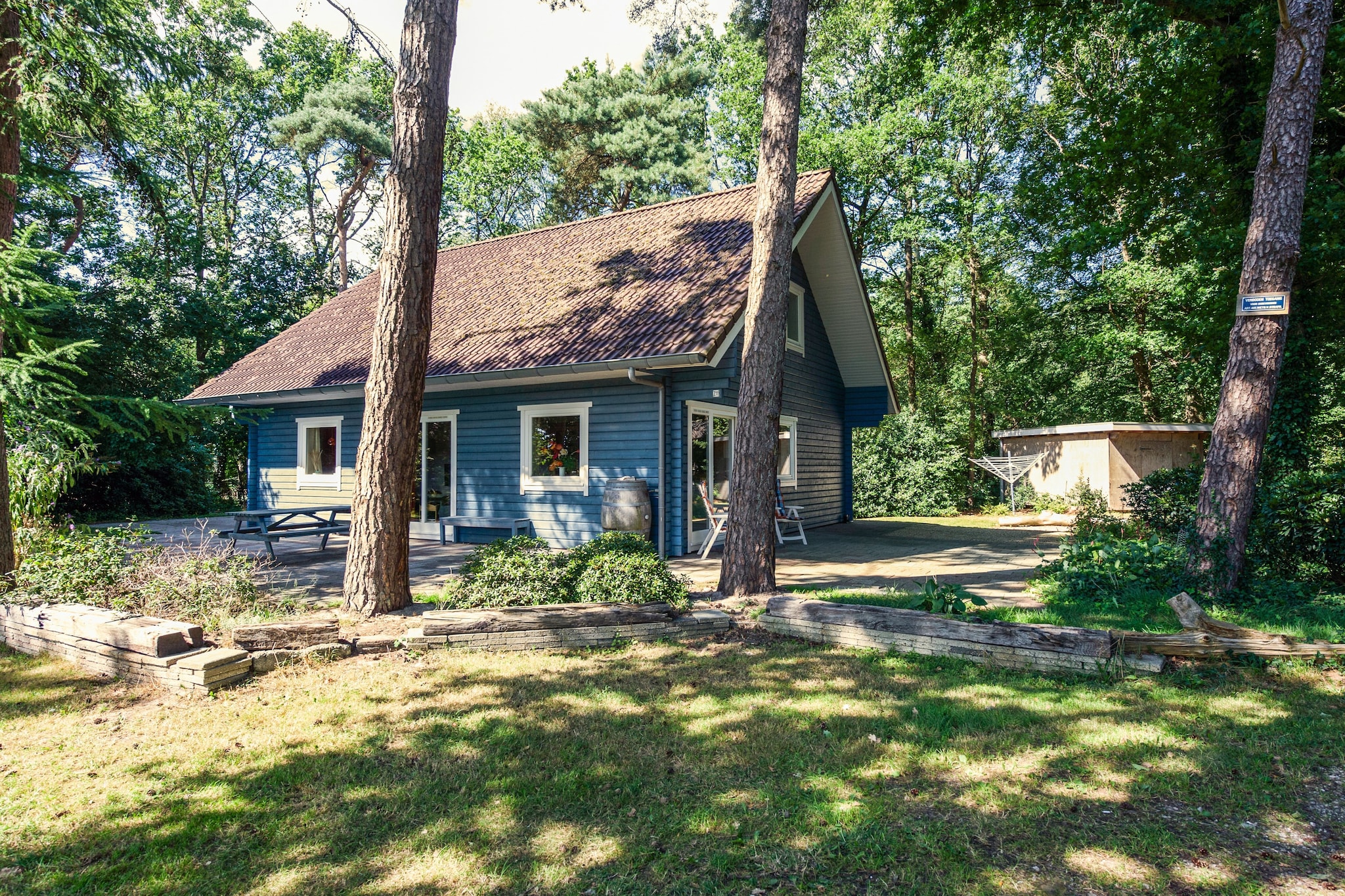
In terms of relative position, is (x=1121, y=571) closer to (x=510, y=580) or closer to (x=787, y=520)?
(x=787, y=520)

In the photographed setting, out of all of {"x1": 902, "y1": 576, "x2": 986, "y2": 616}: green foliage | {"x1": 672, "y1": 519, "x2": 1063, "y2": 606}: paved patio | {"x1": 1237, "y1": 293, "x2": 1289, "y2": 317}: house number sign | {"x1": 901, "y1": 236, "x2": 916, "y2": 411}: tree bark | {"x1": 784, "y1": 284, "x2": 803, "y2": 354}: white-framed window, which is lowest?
{"x1": 672, "y1": 519, "x2": 1063, "y2": 606}: paved patio

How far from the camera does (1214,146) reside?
28.2ft

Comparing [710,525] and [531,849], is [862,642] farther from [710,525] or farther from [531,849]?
[710,525]

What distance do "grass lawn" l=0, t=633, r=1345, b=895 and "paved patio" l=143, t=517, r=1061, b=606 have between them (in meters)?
2.46

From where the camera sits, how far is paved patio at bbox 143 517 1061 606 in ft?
24.6

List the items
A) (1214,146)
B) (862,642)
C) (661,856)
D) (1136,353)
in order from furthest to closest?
(1136,353), (1214,146), (862,642), (661,856)

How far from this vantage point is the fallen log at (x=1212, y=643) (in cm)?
454

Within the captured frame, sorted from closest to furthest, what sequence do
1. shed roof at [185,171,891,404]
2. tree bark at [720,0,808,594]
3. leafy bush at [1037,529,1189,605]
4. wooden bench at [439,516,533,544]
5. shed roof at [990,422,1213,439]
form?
leafy bush at [1037,529,1189,605] < tree bark at [720,0,808,594] < shed roof at [185,171,891,404] < wooden bench at [439,516,533,544] < shed roof at [990,422,1213,439]

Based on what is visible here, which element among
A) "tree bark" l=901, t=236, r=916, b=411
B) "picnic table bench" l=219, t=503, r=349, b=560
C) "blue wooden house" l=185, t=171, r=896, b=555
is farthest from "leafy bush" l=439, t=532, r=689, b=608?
"tree bark" l=901, t=236, r=916, b=411

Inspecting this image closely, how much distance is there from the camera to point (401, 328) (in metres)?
5.88

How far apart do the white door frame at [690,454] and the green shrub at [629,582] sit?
12.6 feet

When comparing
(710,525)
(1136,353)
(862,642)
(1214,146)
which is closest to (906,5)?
(1214,146)

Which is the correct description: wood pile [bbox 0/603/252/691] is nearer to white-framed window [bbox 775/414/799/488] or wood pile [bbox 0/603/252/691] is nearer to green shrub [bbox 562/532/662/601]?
green shrub [bbox 562/532/662/601]

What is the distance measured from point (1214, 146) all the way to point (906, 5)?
177 inches
